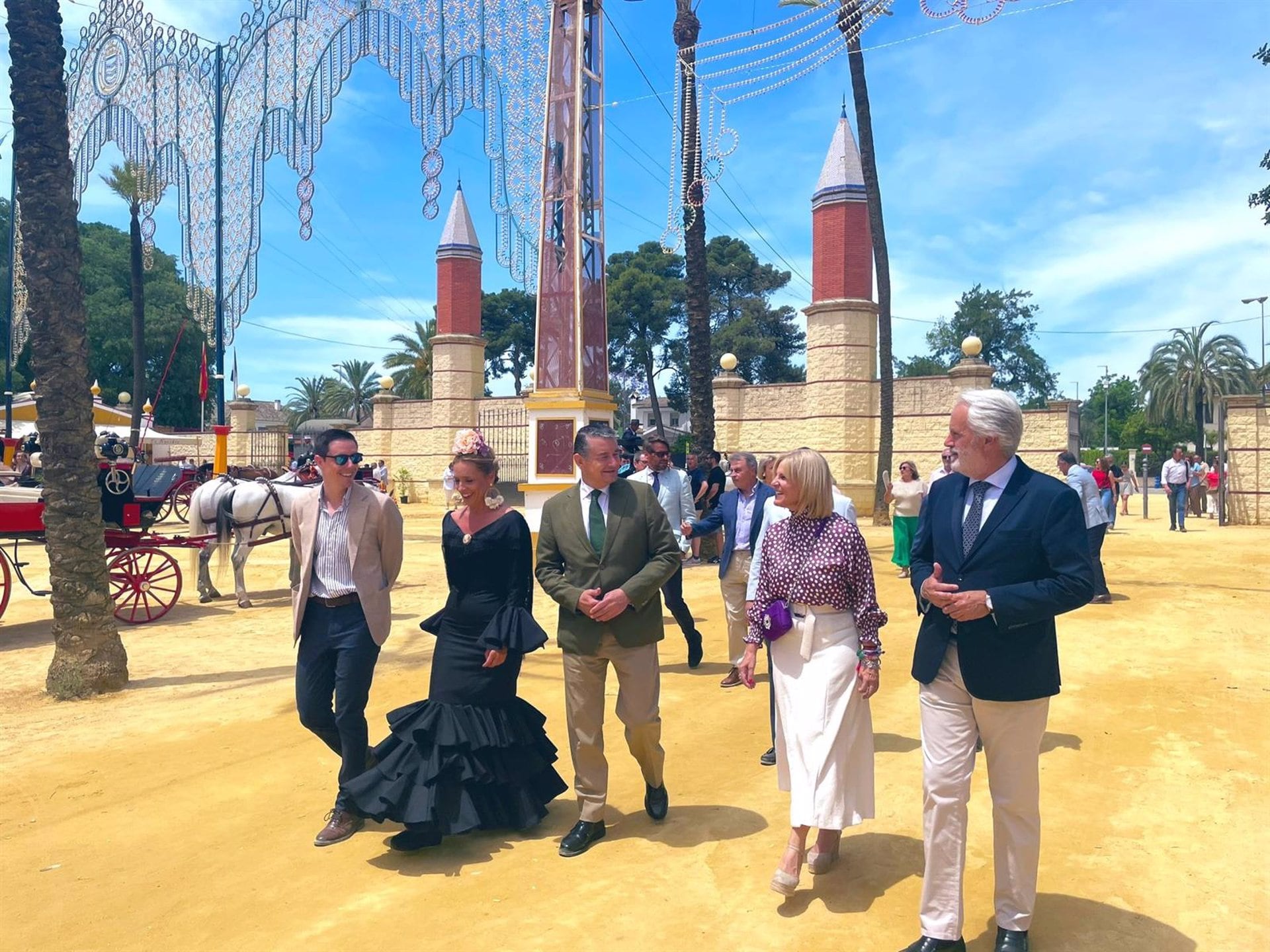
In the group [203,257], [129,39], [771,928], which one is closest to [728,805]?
[771,928]

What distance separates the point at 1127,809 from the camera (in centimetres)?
453

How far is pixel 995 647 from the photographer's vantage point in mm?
3008

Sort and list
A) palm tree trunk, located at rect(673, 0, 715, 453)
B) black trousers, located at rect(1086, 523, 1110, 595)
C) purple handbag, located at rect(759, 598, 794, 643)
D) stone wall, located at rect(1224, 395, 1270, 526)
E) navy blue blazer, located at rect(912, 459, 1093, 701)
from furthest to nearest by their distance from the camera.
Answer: stone wall, located at rect(1224, 395, 1270, 526)
palm tree trunk, located at rect(673, 0, 715, 453)
black trousers, located at rect(1086, 523, 1110, 595)
purple handbag, located at rect(759, 598, 794, 643)
navy blue blazer, located at rect(912, 459, 1093, 701)

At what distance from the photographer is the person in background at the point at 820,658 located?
3541 mm

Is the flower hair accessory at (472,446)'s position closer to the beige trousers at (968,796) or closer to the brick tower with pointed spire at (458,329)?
the beige trousers at (968,796)

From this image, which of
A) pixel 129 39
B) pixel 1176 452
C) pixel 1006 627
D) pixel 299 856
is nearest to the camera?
pixel 1006 627

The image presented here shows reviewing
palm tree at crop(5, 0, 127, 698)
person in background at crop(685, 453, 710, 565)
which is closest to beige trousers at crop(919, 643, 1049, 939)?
palm tree at crop(5, 0, 127, 698)

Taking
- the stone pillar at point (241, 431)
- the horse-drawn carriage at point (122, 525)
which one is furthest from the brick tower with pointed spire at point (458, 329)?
the horse-drawn carriage at point (122, 525)

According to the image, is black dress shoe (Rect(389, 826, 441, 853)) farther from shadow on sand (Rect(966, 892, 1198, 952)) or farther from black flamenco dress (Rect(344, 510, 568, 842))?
shadow on sand (Rect(966, 892, 1198, 952))

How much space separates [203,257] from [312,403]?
4343 cm

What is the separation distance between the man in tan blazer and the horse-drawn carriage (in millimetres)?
5656

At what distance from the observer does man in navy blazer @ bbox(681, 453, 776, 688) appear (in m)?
6.40

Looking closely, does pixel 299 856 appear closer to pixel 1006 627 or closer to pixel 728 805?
pixel 728 805

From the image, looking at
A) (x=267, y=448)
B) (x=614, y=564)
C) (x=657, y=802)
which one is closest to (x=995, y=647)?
(x=614, y=564)
